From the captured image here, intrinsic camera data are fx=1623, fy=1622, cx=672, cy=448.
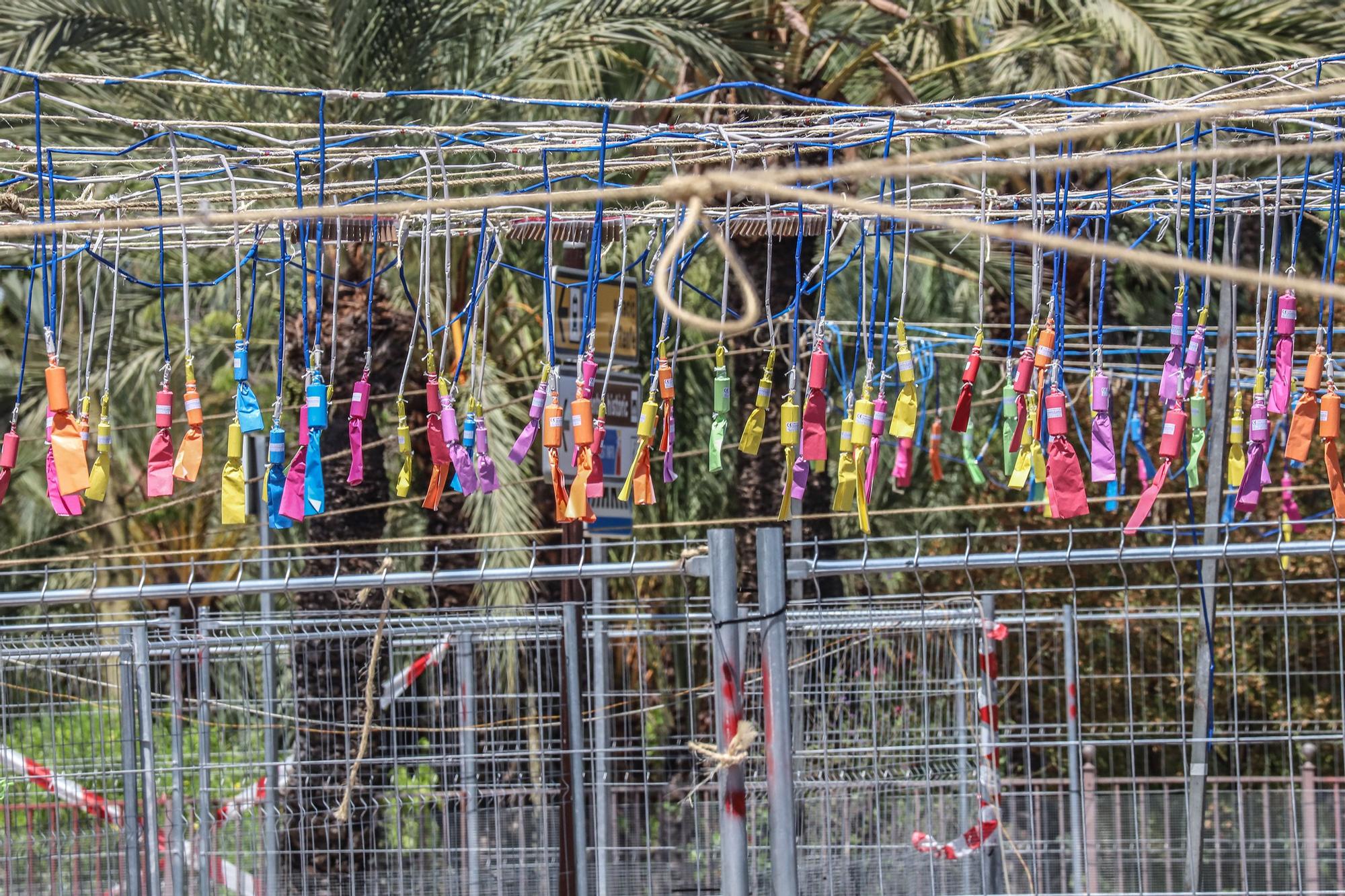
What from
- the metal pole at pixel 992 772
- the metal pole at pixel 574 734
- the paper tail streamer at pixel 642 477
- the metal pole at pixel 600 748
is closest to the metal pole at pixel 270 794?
the metal pole at pixel 574 734

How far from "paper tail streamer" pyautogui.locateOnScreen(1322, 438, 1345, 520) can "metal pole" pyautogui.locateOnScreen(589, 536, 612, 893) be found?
2138mm

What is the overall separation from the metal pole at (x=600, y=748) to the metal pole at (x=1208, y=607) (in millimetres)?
1732

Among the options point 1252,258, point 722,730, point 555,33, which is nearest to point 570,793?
point 722,730

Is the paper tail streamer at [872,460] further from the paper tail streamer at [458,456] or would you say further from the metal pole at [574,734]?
the paper tail streamer at [458,456]

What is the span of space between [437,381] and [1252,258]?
36.0 feet

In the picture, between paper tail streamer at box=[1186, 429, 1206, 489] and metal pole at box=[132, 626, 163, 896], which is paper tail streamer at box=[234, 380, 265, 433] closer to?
metal pole at box=[132, 626, 163, 896]

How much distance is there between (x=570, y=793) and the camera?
5027mm

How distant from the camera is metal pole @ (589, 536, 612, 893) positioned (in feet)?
16.5

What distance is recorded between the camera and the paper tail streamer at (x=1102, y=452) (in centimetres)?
449

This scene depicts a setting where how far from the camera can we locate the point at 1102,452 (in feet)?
14.9

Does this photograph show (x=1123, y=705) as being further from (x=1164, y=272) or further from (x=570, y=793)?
(x=570, y=793)

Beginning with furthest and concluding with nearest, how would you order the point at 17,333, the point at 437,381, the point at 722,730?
the point at 17,333, the point at 437,381, the point at 722,730

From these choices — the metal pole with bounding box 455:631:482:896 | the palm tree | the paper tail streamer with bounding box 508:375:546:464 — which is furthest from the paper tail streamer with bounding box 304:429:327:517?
the palm tree

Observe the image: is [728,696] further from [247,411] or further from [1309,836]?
[1309,836]
